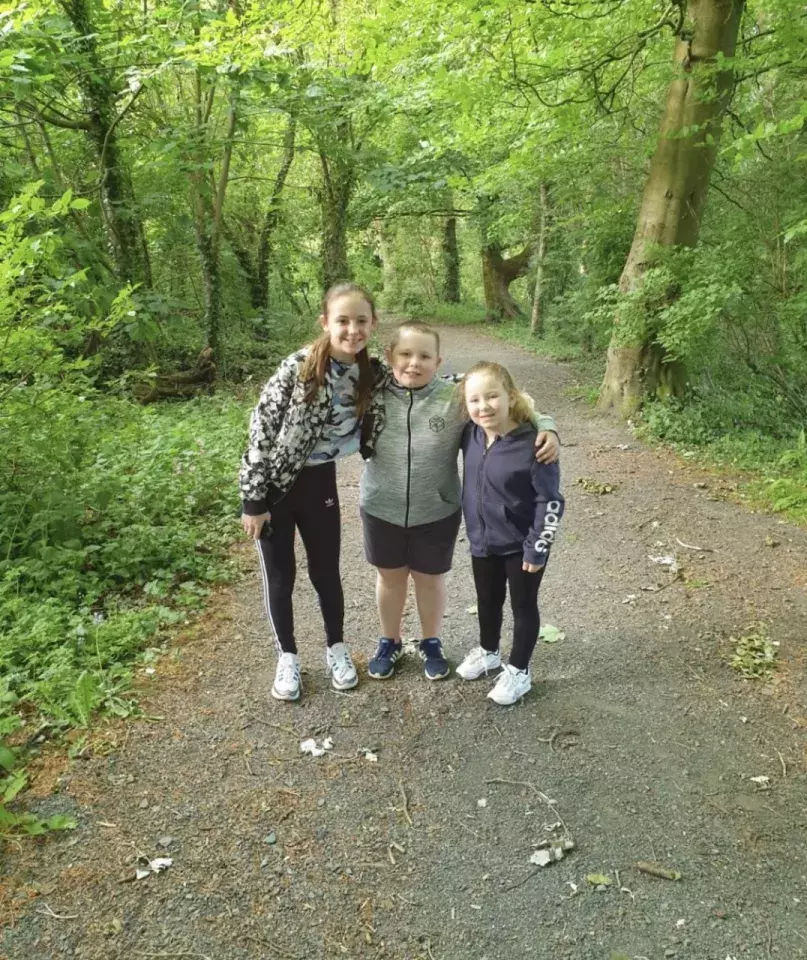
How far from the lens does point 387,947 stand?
6.66ft

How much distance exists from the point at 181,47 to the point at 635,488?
6.83 m

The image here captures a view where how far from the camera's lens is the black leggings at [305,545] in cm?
289

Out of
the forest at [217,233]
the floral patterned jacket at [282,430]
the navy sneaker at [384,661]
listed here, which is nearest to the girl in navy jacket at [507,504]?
the navy sneaker at [384,661]

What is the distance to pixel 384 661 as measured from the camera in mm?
3402

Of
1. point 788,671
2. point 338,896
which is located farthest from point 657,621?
point 338,896

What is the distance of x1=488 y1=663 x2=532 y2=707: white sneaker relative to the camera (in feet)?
10.3

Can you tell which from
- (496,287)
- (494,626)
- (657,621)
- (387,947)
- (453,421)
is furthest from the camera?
(496,287)

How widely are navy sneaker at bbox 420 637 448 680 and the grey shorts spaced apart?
48 cm

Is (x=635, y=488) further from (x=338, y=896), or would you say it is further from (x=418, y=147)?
(x=418, y=147)

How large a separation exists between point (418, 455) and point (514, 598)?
2.86ft

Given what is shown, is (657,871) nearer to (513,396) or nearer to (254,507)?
(513,396)

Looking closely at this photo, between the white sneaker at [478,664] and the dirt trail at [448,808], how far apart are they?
9 cm

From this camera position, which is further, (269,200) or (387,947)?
(269,200)

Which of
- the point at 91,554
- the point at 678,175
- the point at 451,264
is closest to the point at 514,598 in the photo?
the point at 91,554
